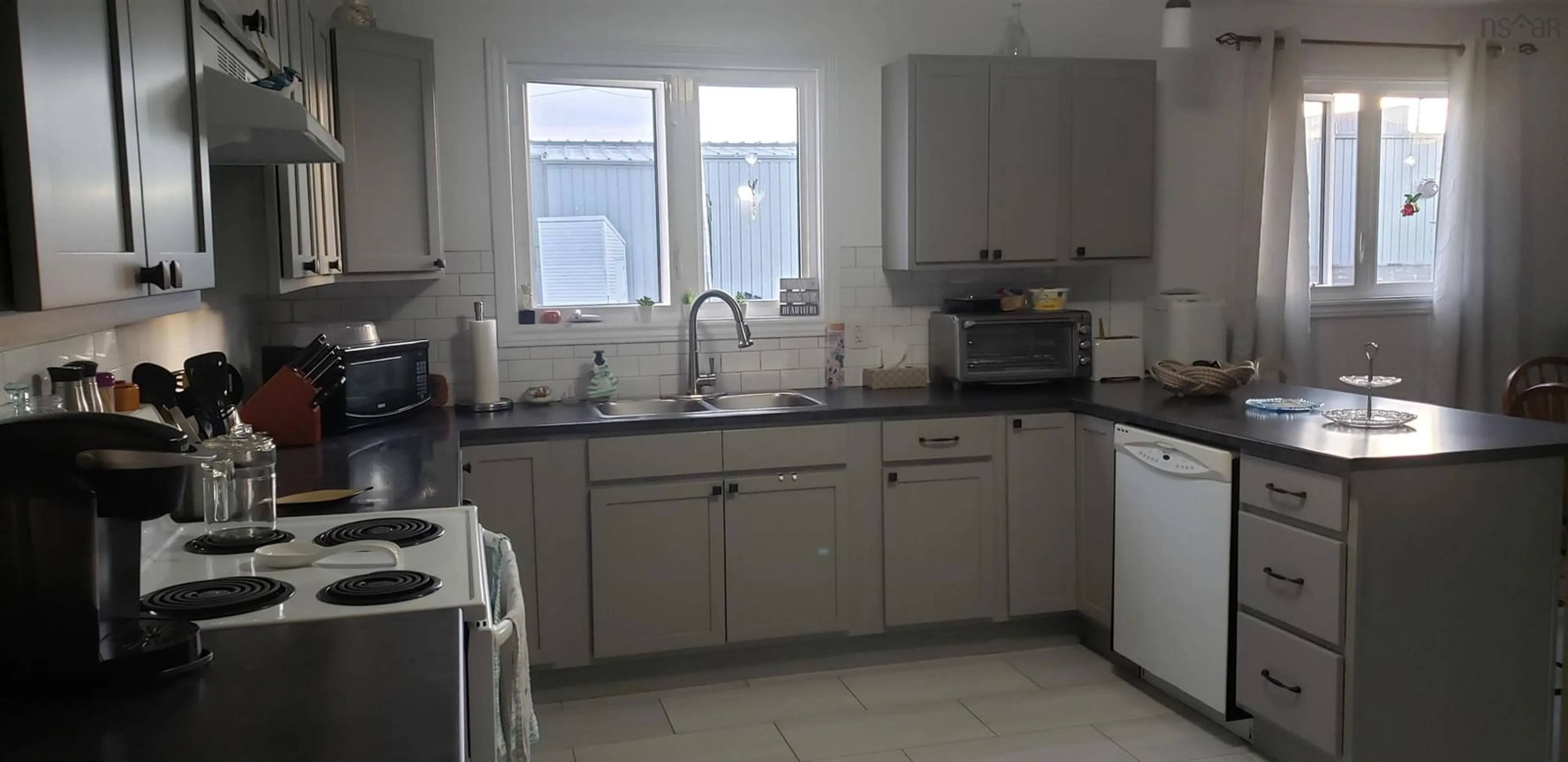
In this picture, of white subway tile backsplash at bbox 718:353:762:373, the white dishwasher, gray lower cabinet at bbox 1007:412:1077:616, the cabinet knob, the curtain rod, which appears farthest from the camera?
the curtain rod

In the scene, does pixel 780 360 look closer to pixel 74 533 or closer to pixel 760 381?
pixel 760 381

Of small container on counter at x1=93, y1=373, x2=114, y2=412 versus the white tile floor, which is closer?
small container on counter at x1=93, y1=373, x2=114, y2=412

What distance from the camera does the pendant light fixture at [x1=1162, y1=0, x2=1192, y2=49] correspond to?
4.27m

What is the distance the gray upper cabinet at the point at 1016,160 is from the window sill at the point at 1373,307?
113cm

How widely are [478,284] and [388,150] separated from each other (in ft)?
2.14

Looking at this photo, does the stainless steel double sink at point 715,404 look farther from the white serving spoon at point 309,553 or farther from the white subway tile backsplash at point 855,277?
the white serving spoon at point 309,553

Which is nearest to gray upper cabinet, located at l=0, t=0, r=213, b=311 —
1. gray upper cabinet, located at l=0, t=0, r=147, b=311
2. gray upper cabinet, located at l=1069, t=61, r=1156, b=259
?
gray upper cabinet, located at l=0, t=0, r=147, b=311

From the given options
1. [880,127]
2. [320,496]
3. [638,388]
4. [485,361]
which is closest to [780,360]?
[638,388]

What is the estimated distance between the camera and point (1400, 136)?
205 inches

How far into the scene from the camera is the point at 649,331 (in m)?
4.36

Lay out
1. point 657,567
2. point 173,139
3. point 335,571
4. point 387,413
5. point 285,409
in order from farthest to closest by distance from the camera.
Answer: point 657,567 → point 387,413 → point 285,409 → point 335,571 → point 173,139

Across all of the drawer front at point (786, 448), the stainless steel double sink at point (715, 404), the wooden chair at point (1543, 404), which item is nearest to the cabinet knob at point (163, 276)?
the drawer front at point (786, 448)

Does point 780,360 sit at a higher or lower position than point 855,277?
lower

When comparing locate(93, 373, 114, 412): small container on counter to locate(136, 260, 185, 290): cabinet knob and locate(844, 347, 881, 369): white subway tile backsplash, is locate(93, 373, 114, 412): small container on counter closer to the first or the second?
locate(136, 260, 185, 290): cabinet knob
